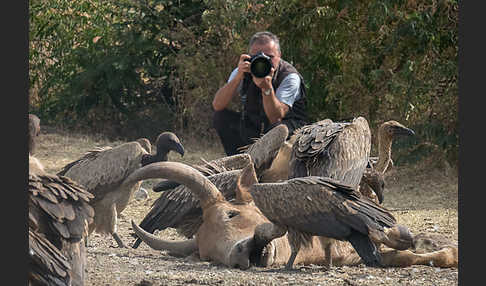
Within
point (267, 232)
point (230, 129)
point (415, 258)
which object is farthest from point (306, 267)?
point (230, 129)

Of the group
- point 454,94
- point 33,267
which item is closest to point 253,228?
point 33,267

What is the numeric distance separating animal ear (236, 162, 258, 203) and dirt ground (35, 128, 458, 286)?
500mm

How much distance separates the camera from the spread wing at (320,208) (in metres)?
5.34

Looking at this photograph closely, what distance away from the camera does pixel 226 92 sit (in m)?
8.00

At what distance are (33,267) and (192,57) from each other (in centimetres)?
824

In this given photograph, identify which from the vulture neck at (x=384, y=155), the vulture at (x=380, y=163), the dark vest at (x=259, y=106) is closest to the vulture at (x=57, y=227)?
the vulture at (x=380, y=163)

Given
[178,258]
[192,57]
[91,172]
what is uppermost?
[192,57]

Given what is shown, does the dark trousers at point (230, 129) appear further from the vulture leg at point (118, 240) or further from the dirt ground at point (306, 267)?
the vulture leg at point (118, 240)

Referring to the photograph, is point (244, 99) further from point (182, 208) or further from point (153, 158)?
point (182, 208)

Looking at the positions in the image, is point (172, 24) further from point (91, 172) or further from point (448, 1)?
point (91, 172)

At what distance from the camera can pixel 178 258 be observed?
6121 millimetres

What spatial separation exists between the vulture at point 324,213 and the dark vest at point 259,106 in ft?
8.09

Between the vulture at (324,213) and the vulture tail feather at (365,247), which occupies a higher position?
the vulture at (324,213)

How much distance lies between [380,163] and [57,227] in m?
3.62
